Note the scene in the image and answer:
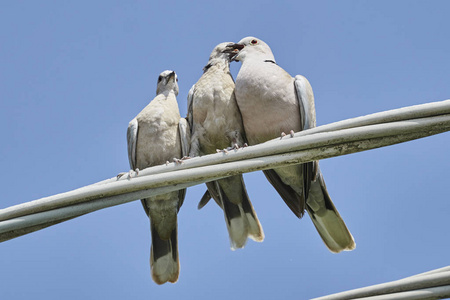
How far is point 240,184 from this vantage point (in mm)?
5852

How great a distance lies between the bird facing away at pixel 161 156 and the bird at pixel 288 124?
30.3 inches

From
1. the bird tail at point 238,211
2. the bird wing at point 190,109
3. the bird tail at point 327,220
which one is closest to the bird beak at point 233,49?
the bird wing at point 190,109

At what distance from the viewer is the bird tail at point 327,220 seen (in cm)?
549

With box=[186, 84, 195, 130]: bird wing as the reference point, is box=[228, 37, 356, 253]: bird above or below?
below

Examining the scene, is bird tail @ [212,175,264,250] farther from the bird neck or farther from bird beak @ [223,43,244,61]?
bird beak @ [223,43,244,61]

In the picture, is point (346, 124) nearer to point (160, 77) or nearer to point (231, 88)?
point (231, 88)

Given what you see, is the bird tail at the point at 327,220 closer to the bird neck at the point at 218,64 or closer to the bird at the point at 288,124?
the bird at the point at 288,124

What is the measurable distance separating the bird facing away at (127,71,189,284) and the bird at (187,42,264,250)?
0.65 feet

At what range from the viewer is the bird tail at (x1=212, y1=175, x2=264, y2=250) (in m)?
5.67

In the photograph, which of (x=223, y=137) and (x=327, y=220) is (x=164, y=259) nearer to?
(x=223, y=137)

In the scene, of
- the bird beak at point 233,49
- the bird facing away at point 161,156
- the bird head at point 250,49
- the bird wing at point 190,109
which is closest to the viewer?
the bird facing away at point 161,156

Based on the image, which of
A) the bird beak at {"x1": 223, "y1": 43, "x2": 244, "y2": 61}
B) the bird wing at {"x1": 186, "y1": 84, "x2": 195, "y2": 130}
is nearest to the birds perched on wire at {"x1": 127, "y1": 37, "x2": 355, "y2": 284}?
the bird wing at {"x1": 186, "y1": 84, "x2": 195, "y2": 130}

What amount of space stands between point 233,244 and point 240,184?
0.58 meters

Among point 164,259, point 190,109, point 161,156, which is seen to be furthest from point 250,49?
point 164,259
